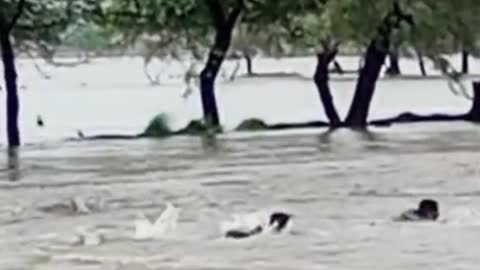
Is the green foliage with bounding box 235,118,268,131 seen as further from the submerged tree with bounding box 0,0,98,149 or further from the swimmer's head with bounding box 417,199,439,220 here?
the swimmer's head with bounding box 417,199,439,220

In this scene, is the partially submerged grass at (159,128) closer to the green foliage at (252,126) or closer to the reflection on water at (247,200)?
the green foliage at (252,126)

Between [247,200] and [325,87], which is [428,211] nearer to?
[247,200]

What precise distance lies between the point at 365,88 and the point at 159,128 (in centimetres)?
383

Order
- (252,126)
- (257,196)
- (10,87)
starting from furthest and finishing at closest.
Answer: (252,126), (10,87), (257,196)

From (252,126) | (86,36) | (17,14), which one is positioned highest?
(17,14)

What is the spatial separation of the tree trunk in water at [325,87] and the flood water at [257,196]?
5.55ft

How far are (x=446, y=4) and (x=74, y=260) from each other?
14359mm

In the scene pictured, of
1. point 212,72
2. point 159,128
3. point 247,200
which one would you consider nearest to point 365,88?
point 212,72

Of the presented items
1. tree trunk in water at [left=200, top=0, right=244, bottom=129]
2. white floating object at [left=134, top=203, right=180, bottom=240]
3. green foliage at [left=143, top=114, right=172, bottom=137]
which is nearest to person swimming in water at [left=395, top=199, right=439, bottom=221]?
white floating object at [left=134, top=203, right=180, bottom=240]

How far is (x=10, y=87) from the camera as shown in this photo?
20.9 m

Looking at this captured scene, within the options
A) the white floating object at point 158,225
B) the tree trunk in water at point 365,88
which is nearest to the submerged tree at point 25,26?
the tree trunk in water at point 365,88

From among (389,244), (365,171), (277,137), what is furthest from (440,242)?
(277,137)

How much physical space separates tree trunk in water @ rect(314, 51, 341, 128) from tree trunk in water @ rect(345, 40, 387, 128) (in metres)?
0.32

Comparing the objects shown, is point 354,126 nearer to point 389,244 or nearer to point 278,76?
point 389,244
